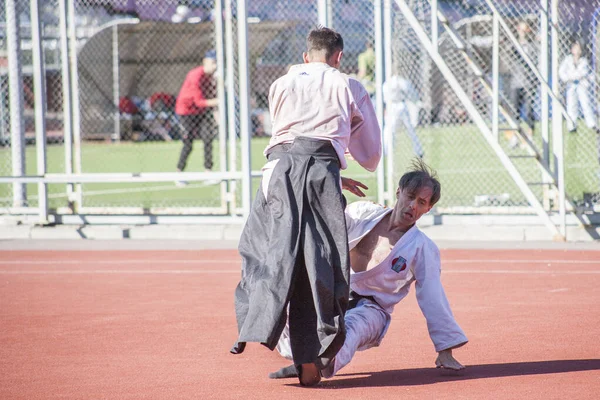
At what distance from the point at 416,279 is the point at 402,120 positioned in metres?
8.07

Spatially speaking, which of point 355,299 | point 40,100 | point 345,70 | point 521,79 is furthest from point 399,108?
point 355,299

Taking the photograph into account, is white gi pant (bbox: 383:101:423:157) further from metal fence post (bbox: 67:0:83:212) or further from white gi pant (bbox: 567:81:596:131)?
metal fence post (bbox: 67:0:83:212)

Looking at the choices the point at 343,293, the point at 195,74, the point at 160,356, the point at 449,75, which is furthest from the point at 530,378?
the point at 195,74

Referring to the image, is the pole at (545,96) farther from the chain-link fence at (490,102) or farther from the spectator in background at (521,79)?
the spectator in background at (521,79)

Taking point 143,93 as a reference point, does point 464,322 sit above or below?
below

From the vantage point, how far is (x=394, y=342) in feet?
21.6

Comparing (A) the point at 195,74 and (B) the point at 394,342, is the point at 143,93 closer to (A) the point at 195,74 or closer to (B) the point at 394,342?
(A) the point at 195,74

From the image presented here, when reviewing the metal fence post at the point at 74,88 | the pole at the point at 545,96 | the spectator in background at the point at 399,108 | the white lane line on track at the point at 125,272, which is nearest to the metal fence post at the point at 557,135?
the pole at the point at 545,96

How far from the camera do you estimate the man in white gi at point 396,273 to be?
5.39m

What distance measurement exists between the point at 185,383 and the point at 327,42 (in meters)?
1.98

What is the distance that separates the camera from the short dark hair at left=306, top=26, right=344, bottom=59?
5.28 m

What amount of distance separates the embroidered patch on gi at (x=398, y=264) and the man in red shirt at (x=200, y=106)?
946 centimetres

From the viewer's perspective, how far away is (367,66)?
14844mm

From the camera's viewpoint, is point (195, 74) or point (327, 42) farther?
point (195, 74)
